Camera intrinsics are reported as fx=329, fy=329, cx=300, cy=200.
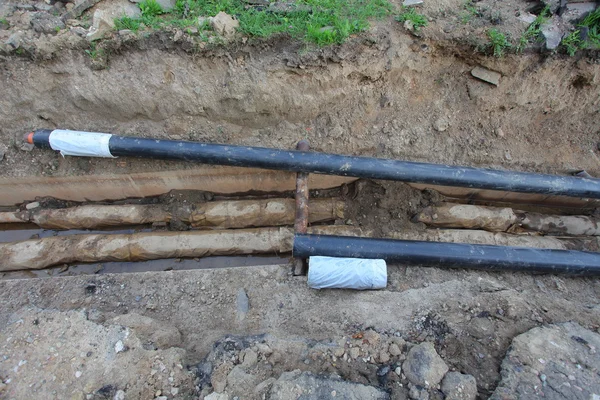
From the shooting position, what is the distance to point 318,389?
2.61 metres

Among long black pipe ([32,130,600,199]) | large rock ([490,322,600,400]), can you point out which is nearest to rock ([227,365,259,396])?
large rock ([490,322,600,400])

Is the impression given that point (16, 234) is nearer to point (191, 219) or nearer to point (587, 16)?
point (191, 219)

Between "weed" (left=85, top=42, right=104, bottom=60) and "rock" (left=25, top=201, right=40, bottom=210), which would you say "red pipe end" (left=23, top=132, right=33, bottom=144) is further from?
"weed" (left=85, top=42, right=104, bottom=60)

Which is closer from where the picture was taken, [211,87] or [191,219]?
[211,87]

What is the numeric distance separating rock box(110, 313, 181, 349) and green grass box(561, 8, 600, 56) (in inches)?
227

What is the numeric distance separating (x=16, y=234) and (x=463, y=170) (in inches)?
246

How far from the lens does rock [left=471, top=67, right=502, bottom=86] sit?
4422mm

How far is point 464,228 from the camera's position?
15.3ft

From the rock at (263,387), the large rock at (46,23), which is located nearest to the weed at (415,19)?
the rock at (263,387)

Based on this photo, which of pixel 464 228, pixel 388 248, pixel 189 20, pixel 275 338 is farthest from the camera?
pixel 464 228

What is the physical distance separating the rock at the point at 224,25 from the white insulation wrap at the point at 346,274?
3.02 metres

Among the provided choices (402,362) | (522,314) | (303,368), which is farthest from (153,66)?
(522,314)

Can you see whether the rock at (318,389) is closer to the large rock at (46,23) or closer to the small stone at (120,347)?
the small stone at (120,347)

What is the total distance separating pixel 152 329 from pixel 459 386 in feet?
9.30
